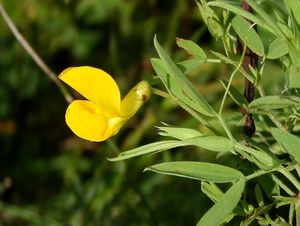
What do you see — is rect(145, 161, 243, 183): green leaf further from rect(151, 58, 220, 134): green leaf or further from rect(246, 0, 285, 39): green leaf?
rect(246, 0, 285, 39): green leaf

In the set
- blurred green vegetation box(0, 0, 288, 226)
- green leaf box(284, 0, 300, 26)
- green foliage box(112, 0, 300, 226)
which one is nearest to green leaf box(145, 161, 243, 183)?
green foliage box(112, 0, 300, 226)

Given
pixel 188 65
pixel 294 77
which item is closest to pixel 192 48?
pixel 188 65

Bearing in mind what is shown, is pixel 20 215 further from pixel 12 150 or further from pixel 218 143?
pixel 218 143

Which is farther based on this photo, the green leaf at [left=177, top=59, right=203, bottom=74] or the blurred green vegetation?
the blurred green vegetation

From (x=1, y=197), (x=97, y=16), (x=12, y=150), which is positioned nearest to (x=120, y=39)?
(x=97, y=16)

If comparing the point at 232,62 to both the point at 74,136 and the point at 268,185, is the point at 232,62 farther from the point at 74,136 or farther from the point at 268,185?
the point at 74,136

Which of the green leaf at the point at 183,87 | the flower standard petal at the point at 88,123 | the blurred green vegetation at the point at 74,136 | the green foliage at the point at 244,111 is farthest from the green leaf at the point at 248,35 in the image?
the blurred green vegetation at the point at 74,136
